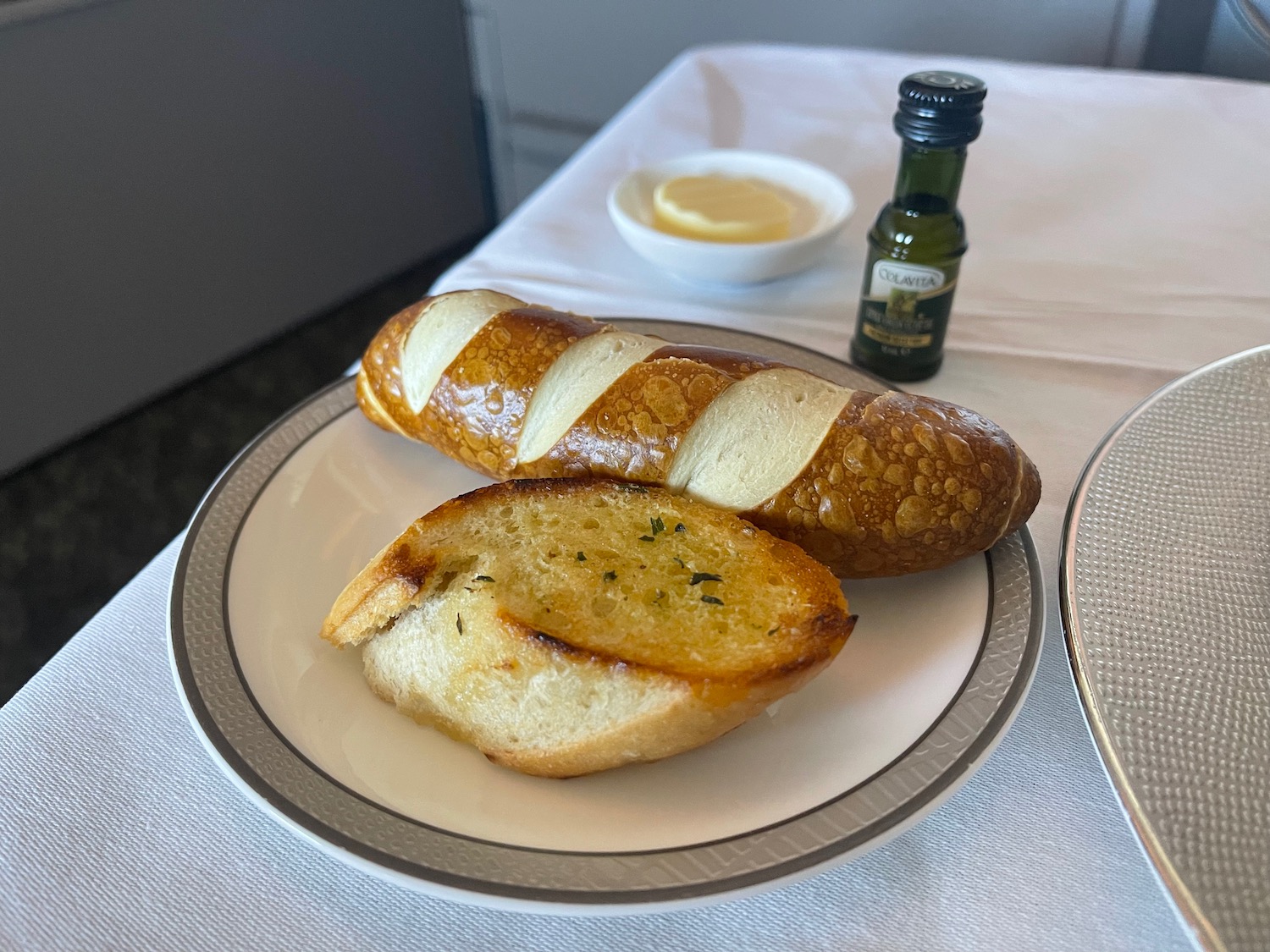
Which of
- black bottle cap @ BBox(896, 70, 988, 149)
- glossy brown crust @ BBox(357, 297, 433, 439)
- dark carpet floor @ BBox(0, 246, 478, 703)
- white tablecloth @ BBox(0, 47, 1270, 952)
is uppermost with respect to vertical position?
black bottle cap @ BBox(896, 70, 988, 149)

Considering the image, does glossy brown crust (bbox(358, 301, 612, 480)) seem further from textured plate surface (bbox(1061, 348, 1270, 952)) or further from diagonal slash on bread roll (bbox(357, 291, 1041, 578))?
textured plate surface (bbox(1061, 348, 1270, 952))

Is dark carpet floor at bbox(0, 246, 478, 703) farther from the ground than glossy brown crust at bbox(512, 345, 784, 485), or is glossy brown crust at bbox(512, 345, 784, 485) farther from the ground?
glossy brown crust at bbox(512, 345, 784, 485)

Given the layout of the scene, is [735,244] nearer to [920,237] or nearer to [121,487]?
[920,237]

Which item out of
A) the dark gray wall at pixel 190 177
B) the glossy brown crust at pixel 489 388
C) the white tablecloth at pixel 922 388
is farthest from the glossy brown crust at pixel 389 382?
the dark gray wall at pixel 190 177

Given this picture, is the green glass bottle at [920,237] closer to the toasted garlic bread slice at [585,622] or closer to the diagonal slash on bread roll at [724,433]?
the diagonal slash on bread roll at [724,433]

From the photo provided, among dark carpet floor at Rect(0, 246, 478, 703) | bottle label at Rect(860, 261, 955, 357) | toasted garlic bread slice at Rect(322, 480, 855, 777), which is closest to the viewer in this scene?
toasted garlic bread slice at Rect(322, 480, 855, 777)

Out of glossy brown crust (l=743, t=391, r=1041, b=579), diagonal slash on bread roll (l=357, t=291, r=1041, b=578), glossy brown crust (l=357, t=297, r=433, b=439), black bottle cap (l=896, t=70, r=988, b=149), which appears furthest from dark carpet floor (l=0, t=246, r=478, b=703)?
black bottle cap (l=896, t=70, r=988, b=149)

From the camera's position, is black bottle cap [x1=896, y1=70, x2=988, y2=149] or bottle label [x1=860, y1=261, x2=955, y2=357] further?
bottle label [x1=860, y1=261, x2=955, y2=357]

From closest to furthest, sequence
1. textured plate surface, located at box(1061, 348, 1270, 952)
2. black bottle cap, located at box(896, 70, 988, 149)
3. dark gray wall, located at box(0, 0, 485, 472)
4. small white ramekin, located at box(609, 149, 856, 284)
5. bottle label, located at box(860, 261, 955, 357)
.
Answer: textured plate surface, located at box(1061, 348, 1270, 952), black bottle cap, located at box(896, 70, 988, 149), bottle label, located at box(860, 261, 955, 357), small white ramekin, located at box(609, 149, 856, 284), dark gray wall, located at box(0, 0, 485, 472)
